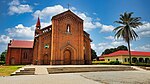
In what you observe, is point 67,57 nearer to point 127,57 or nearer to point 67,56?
point 67,56

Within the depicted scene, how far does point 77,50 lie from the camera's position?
37.4m

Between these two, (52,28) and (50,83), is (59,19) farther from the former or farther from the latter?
(50,83)

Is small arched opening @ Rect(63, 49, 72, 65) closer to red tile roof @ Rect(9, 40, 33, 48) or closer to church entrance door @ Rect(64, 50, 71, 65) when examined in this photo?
church entrance door @ Rect(64, 50, 71, 65)

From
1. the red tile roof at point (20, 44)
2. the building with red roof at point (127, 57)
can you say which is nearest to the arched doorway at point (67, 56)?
the red tile roof at point (20, 44)

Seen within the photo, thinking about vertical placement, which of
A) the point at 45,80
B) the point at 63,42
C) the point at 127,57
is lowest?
the point at 45,80

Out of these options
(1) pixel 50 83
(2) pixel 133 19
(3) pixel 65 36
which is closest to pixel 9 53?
(3) pixel 65 36

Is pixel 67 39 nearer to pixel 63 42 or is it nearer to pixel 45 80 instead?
pixel 63 42

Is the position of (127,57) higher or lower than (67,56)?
lower

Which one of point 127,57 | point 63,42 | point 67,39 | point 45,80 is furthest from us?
point 127,57

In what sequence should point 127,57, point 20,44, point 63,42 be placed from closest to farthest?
point 63,42 < point 20,44 < point 127,57

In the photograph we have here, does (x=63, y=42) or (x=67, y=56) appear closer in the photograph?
(x=63, y=42)

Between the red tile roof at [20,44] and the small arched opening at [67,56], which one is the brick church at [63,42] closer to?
the small arched opening at [67,56]

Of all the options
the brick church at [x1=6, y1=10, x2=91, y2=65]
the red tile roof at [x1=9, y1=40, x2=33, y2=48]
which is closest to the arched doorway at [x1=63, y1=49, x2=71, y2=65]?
the brick church at [x1=6, y1=10, x2=91, y2=65]

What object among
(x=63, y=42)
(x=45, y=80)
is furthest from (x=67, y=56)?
(x=45, y=80)
